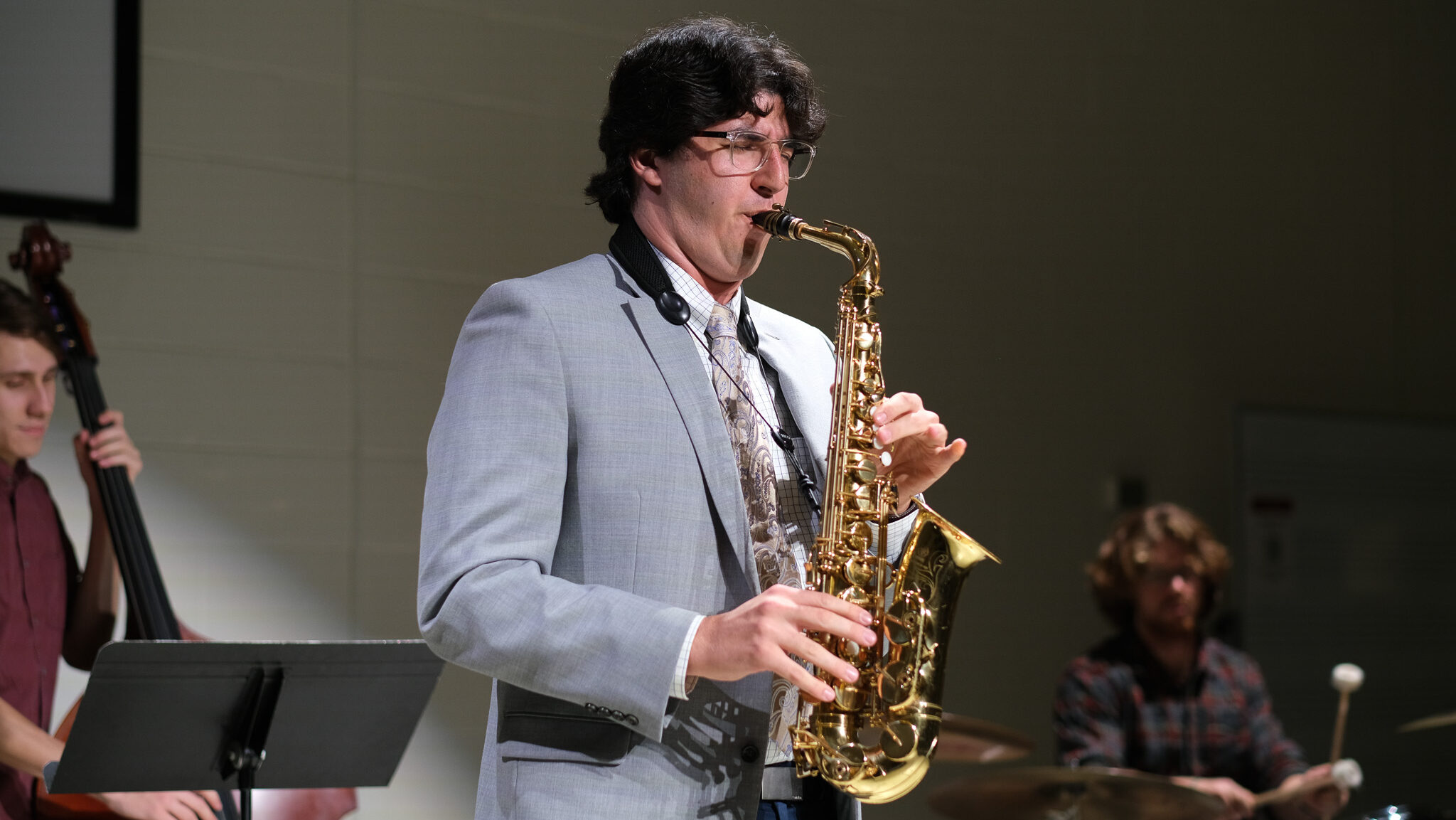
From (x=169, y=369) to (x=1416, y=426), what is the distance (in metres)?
4.48

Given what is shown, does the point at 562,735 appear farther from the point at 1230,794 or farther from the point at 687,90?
the point at 1230,794

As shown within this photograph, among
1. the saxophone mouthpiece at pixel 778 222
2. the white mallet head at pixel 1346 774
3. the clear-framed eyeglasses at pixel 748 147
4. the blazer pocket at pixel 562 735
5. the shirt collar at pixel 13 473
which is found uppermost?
the clear-framed eyeglasses at pixel 748 147

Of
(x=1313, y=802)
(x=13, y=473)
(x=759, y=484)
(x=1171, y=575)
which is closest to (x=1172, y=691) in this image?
(x=1171, y=575)

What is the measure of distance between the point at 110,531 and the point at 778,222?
1.86 m

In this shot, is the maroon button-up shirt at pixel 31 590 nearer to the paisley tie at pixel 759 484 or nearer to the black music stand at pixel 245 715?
the black music stand at pixel 245 715

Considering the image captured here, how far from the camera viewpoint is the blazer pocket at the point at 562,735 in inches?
55.1

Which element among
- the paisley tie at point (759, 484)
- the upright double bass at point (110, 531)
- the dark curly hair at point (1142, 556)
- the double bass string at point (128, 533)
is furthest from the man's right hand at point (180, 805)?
the dark curly hair at point (1142, 556)

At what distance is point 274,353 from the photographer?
326 cm

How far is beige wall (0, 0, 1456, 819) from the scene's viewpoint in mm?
3182

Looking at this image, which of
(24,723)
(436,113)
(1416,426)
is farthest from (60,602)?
(1416,426)

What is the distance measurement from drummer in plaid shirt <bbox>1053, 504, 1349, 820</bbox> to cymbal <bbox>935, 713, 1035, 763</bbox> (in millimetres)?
214

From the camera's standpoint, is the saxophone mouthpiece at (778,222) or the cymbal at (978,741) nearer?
the saxophone mouthpiece at (778,222)

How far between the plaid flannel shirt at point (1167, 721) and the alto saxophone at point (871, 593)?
2377 millimetres

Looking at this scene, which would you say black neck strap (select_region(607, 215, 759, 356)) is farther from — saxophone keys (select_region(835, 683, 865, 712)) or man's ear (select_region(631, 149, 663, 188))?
saxophone keys (select_region(835, 683, 865, 712))
